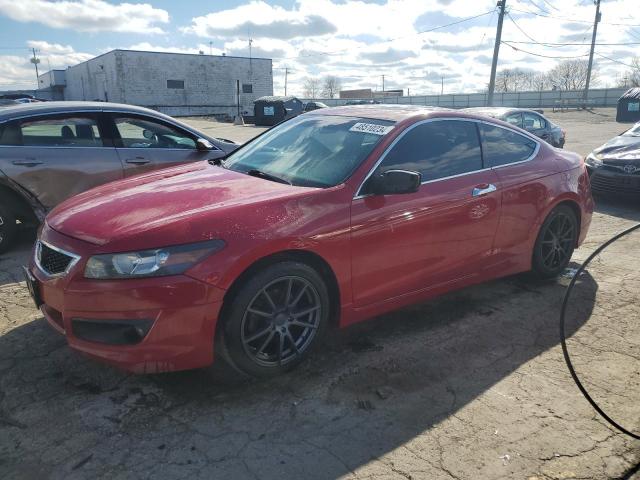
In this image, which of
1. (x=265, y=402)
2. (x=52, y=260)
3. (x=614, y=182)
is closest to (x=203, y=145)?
(x=52, y=260)

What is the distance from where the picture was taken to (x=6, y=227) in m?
5.31

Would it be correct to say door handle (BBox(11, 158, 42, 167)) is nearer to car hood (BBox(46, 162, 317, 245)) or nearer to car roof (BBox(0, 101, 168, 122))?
car roof (BBox(0, 101, 168, 122))

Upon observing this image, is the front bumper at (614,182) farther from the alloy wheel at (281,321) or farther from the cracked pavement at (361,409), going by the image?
the alloy wheel at (281,321)

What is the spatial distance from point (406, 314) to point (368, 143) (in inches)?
54.3

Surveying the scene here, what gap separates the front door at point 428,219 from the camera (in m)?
3.32

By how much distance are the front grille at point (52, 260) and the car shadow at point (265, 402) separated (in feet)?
2.18

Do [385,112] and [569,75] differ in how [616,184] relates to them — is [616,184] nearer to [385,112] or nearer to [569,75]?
[385,112]

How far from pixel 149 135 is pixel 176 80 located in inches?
2004

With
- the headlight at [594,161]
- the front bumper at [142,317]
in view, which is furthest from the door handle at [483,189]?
the headlight at [594,161]

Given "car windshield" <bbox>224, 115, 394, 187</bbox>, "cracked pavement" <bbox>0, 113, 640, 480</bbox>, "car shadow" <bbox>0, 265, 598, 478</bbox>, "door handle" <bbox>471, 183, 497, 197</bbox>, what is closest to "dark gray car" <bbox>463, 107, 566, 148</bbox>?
"door handle" <bbox>471, 183, 497, 197</bbox>

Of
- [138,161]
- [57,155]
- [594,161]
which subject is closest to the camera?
[57,155]

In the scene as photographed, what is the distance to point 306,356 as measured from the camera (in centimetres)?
321

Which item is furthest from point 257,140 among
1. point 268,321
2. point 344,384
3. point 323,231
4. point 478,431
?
point 478,431

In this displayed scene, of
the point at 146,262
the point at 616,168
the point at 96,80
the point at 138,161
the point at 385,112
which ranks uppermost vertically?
the point at 96,80
